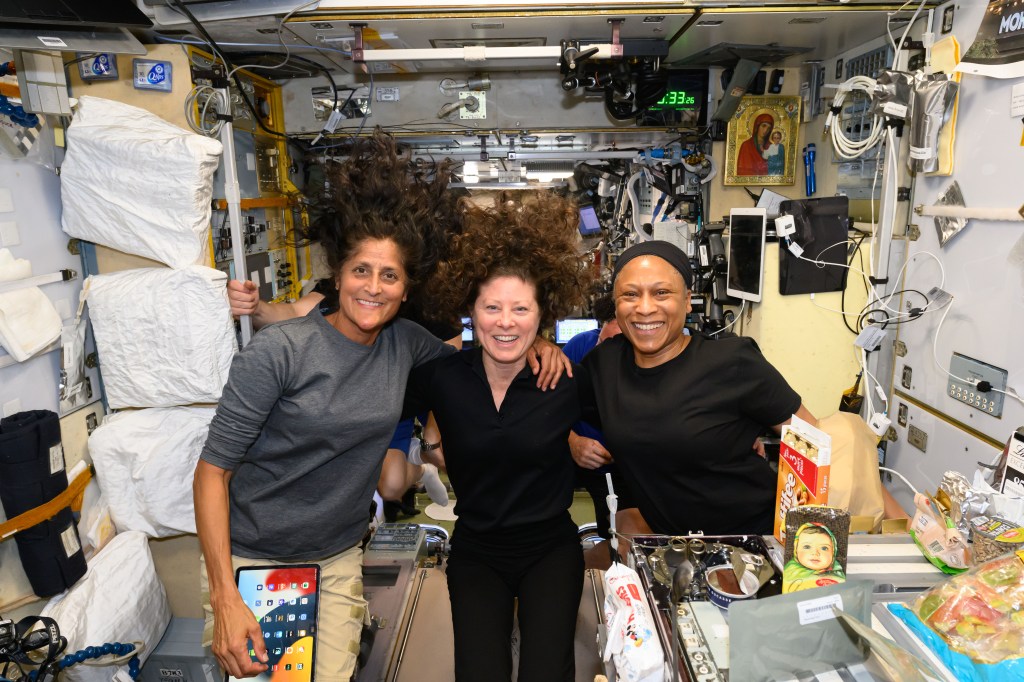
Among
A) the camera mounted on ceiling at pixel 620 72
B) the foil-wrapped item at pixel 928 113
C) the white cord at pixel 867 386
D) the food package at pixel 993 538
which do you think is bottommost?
the white cord at pixel 867 386

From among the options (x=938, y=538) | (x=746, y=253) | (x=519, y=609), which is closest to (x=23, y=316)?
(x=519, y=609)

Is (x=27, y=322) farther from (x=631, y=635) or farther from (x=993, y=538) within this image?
(x=993, y=538)

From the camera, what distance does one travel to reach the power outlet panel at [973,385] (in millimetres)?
2150

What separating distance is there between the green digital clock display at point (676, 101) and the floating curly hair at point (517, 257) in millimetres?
1934

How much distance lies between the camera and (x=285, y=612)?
1.67 meters

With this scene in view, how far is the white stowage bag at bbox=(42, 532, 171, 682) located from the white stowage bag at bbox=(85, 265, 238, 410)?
632 millimetres

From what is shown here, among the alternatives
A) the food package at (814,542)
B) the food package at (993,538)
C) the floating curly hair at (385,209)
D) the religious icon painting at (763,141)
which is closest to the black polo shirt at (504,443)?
the floating curly hair at (385,209)

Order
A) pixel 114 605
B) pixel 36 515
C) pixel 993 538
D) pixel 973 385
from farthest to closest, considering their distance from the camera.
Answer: pixel 114 605
pixel 973 385
pixel 36 515
pixel 993 538

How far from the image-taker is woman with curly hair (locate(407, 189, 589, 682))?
181 centimetres

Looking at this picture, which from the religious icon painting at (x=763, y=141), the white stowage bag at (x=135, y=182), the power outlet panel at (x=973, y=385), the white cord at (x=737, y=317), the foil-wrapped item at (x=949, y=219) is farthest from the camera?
the religious icon painting at (x=763, y=141)

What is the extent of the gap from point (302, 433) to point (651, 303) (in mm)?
1084

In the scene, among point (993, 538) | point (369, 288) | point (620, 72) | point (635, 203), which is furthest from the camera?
point (635, 203)

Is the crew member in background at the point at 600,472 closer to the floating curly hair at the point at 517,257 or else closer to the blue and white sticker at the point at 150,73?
the floating curly hair at the point at 517,257

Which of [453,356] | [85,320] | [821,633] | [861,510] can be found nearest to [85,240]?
[85,320]
